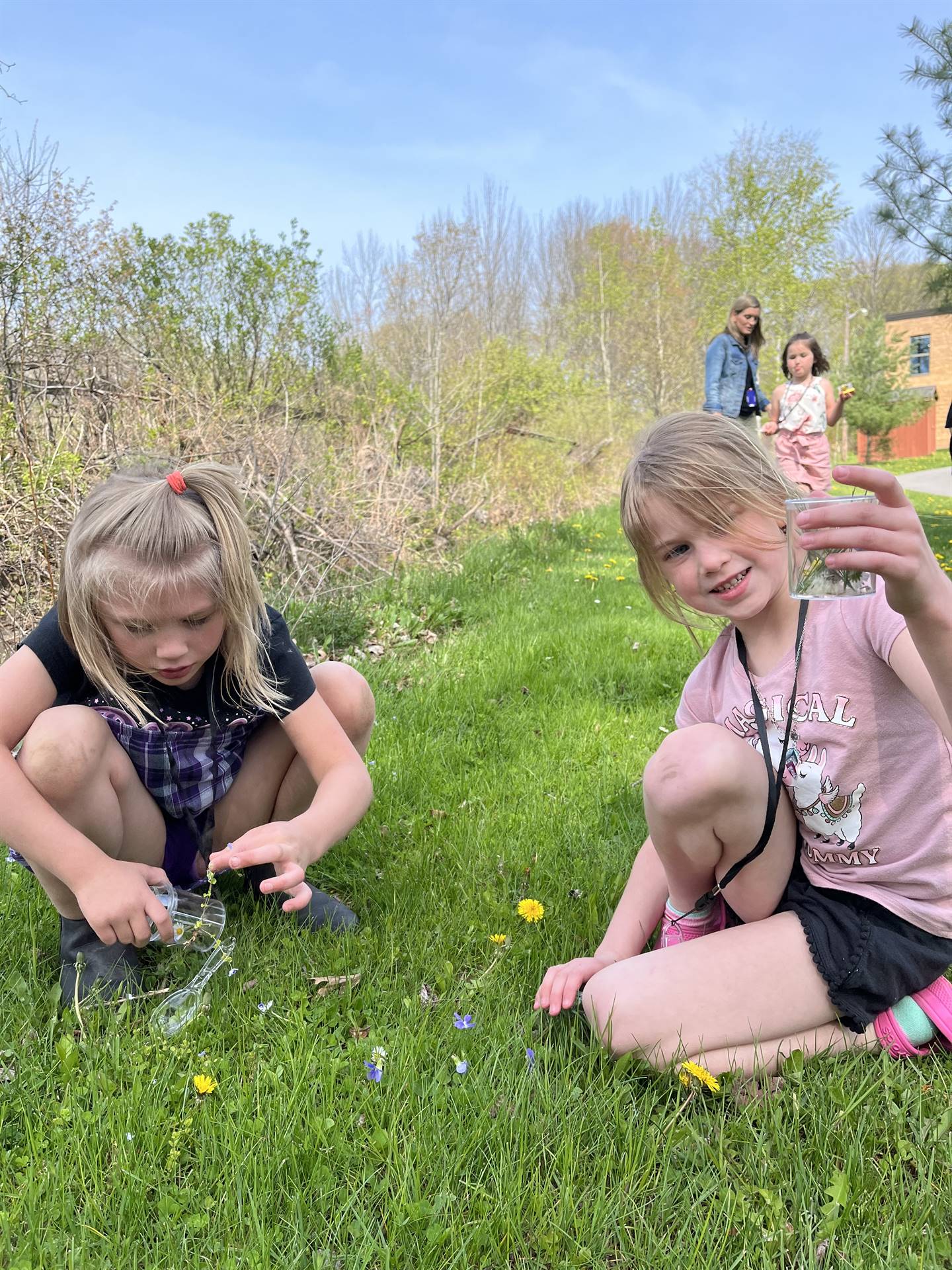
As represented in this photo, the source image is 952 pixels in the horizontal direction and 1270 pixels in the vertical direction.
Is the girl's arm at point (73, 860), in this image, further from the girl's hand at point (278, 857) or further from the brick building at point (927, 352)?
the brick building at point (927, 352)

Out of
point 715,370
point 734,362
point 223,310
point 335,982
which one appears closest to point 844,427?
point 734,362

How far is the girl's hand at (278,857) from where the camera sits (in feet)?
5.54

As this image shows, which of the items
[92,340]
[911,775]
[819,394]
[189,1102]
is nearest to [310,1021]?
[189,1102]

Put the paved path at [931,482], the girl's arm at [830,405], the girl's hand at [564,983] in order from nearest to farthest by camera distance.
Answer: the girl's hand at [564,983] < the girl's arm at [830,405] < the paved path at [931,482]

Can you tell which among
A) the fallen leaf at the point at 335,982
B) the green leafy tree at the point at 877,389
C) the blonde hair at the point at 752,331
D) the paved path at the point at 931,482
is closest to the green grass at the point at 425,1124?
the fallen leaf at the point at 335,982

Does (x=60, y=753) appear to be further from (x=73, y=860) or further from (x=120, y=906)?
(x=120, y=906)

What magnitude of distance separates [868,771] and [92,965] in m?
1.66

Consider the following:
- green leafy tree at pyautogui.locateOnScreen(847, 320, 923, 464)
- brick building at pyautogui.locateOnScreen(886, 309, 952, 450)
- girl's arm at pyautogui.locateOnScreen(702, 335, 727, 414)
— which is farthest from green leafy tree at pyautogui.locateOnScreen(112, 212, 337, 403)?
brick building at pyautogui.locateOnScreen(886, 309, 952, 450)

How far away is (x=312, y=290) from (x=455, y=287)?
3232 millimetres

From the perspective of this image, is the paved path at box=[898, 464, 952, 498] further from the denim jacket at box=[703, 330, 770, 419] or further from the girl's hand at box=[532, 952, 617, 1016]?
the girl's hand at box=[532, 952, 617, 1016]

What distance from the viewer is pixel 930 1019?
1652mm

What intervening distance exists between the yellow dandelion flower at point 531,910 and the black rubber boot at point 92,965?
86cm

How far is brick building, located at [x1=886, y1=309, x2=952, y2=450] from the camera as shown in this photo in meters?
41.0

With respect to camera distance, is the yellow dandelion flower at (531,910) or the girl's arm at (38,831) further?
the yellow dandelion flower at (531,910)
